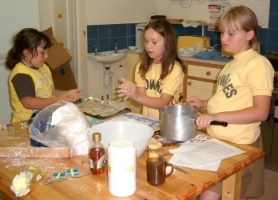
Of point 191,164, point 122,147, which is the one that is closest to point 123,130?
point 191,164

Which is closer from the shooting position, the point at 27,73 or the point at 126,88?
the point at 126,88

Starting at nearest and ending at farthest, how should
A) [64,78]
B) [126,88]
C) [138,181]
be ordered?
[138,181] → [126,88] → [64,78]

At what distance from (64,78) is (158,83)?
7.00ft

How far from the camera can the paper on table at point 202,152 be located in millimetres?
1447

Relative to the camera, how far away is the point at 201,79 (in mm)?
3816

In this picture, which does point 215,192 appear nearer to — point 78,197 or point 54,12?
point 78,197

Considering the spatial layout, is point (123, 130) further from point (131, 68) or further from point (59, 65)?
point (131, 68)

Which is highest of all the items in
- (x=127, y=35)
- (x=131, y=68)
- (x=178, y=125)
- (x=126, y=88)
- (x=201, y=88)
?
(x=127, y=35)

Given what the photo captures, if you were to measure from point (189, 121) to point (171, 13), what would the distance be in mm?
3291

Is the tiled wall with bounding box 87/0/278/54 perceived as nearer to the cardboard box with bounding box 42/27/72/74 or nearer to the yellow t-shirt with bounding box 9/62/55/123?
the cardboard box with bounding box 42/27/72/74

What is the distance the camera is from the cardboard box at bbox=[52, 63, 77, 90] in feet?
13.1

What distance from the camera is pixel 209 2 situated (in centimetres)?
423

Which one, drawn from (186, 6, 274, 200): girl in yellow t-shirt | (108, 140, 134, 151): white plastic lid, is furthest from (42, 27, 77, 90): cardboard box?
(108, 140, 134, 151): white plastic lid

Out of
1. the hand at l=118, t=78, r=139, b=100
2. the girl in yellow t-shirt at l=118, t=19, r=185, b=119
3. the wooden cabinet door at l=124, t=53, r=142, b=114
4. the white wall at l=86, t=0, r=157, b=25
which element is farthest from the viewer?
the wooden cabinet door at l=124, t=53, r=142, b=114
